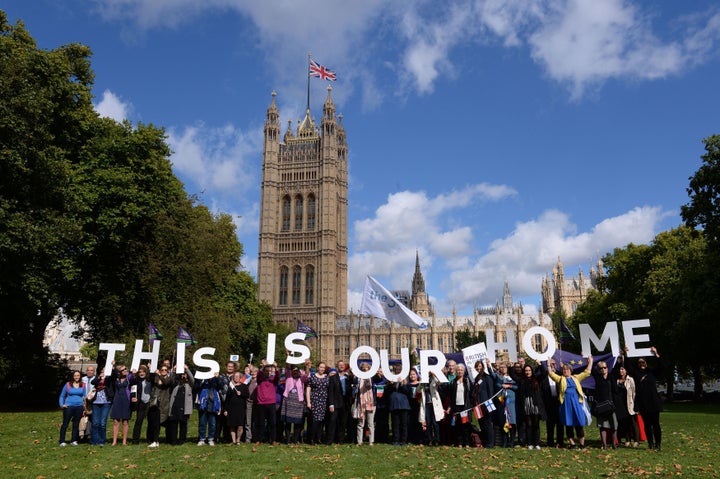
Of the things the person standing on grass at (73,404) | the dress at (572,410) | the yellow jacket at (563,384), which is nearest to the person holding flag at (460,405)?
the yellow jacket at (563,384)

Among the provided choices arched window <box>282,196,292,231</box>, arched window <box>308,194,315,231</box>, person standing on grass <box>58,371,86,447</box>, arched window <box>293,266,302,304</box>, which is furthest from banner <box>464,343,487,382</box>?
arched window <box>282,196,292,231</box>

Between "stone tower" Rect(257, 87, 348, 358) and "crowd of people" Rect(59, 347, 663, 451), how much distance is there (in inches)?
3156

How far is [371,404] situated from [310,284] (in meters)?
84.1

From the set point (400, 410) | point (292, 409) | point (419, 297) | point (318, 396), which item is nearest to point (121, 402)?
point (292, 409)

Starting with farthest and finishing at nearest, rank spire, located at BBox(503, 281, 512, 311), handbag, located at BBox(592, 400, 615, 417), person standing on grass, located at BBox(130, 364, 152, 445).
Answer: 1. spire, located at BBox(503, 281, 512, 311)
2. person standing on grass, located at BBox(130, 364, 152, 445)
3. handbag, located at BBox(592, 400, 615, 417)

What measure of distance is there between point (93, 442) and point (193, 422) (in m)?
5.32

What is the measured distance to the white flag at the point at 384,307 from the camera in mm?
15828

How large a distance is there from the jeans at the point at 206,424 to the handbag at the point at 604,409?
7.69 m

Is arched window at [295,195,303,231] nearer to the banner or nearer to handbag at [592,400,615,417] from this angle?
the banner

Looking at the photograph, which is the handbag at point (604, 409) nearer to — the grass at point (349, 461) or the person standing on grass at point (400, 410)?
the grass at point (349, 461)

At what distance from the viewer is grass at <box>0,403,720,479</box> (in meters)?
8.53

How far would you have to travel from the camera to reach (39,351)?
24531mm

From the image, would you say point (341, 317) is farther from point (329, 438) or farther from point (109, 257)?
point (329, 438)

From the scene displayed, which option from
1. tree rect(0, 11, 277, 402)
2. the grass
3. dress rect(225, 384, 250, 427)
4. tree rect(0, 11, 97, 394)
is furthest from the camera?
tree rect(0, 11, 277, 402)
